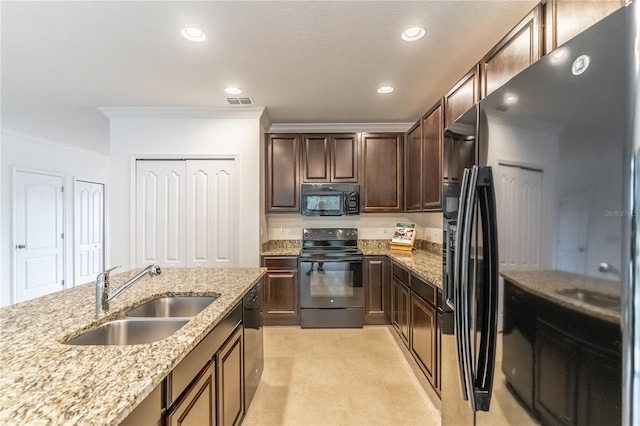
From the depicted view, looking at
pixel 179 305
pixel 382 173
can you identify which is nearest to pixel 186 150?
pixel 179 305

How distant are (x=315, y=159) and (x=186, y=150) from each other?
1556 millimetres

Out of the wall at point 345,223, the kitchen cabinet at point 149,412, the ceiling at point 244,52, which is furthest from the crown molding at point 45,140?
the kitchen cabinet at point 149,412

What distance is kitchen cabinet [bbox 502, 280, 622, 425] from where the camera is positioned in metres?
0.61

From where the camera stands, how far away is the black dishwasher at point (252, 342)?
185 cm

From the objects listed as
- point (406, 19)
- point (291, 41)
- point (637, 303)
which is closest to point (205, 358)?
point (637, 303)

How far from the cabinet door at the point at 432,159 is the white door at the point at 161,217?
272cm

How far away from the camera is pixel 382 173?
3.73 metres

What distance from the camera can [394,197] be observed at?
3.73 meters

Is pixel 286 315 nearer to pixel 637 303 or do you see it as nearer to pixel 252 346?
pixel 252 346

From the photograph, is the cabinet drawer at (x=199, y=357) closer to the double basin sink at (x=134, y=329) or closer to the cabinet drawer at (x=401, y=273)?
Answer: the double basin sink at (x=134, y=329)

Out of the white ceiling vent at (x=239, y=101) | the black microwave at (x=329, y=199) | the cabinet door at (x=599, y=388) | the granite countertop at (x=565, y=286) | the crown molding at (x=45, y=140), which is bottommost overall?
the cabinet door at (x=599, y=388)

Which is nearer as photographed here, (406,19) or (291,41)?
(406,19)

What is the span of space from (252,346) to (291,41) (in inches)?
84.2

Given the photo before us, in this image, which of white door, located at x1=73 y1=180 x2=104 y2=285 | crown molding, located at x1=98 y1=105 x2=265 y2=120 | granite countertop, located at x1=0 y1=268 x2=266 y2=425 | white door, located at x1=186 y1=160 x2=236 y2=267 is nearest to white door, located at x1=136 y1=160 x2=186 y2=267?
white door, located at x1=186 y1=160 x2=236 y2=267
